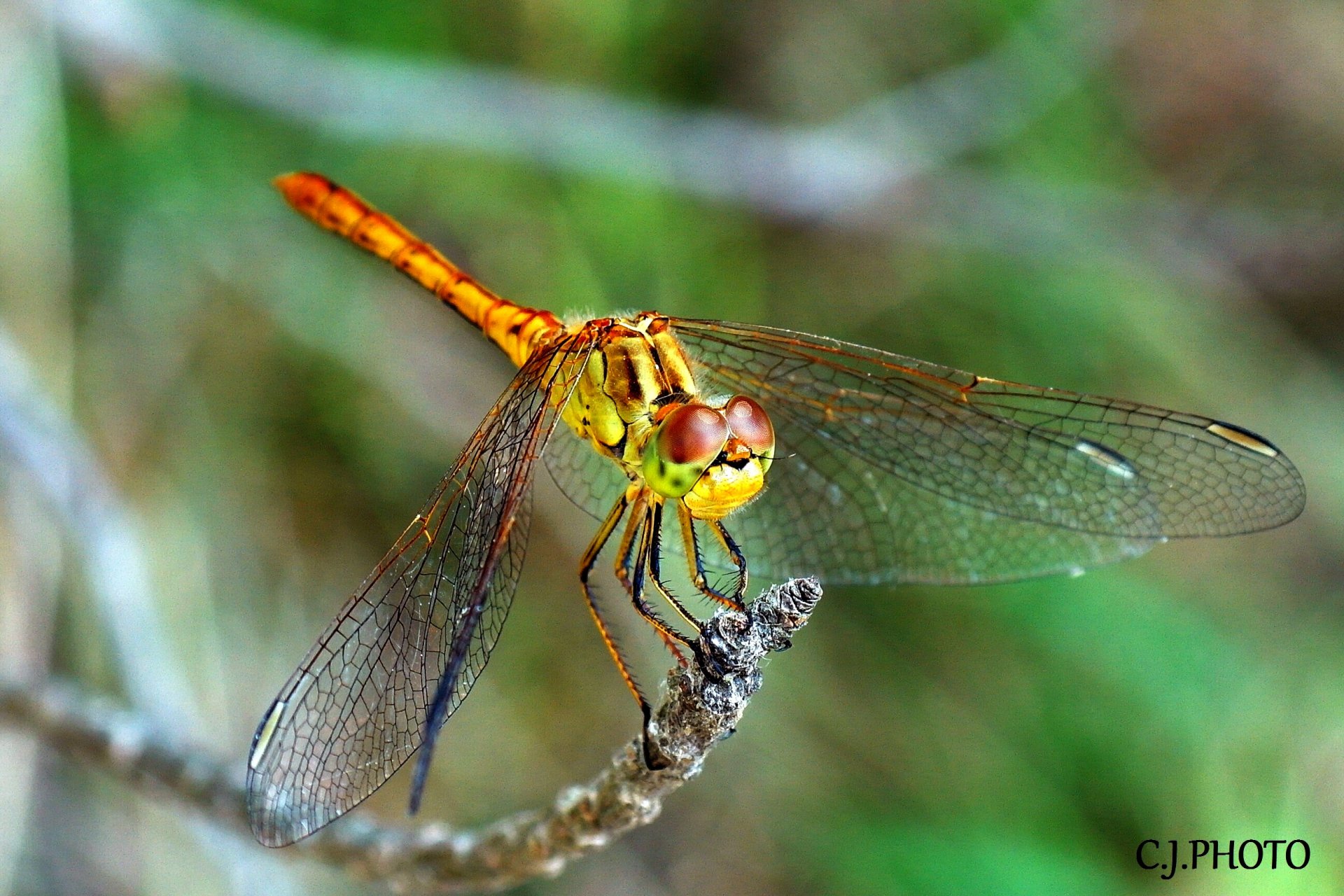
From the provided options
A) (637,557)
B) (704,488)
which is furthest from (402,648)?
(704,488)

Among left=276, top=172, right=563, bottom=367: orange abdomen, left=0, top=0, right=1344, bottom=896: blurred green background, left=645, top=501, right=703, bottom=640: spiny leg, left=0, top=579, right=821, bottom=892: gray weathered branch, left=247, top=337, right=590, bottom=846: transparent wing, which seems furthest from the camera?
left=0, top=0, right=1344, bottom=896: blurred green background

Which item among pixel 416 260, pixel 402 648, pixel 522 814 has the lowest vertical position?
pixel 522 814

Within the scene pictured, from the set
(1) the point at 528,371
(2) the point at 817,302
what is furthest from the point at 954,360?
(1) the point at 528,371

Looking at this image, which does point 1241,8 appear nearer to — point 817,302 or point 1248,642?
point 817,302

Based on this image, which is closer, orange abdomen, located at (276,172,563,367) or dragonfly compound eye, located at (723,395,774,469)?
dragonfly compound eye, located at (723,395,774,469)

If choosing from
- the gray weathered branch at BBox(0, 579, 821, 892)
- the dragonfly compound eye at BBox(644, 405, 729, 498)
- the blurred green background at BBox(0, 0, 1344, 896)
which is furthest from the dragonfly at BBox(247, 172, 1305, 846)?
the blurred green background at BBox(0, 0, 1344, 896)

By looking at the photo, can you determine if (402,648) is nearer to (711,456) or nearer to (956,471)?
(711,456)

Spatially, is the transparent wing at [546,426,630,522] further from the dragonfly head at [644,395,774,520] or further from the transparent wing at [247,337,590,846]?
the dragonfly head at [644,395,774,520]

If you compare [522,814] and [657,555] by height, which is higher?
[657,555]
